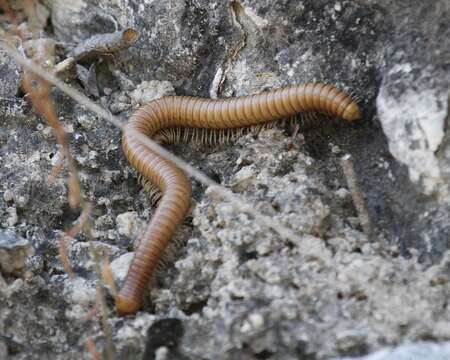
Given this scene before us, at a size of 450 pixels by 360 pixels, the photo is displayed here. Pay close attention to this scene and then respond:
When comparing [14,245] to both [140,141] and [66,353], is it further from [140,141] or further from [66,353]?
[140,141]

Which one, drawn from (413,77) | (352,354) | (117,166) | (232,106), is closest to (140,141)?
(117,166)

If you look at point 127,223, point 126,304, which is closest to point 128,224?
point 127,223

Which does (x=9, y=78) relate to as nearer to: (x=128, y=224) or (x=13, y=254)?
(x=128, y=224)

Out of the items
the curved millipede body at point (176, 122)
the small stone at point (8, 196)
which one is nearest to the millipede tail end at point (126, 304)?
the curved millipede body at point (176, 122)

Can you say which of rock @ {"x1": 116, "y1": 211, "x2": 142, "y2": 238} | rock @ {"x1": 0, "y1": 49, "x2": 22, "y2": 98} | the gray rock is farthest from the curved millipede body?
the gray rock

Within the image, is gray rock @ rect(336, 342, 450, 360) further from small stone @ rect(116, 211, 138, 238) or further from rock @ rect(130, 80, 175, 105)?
rock @ rect(130, 80, 175, 105)

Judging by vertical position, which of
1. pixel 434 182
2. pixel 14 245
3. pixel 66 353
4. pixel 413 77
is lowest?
pixel 66 353

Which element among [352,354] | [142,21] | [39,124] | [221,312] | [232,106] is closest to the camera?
[352,354]
